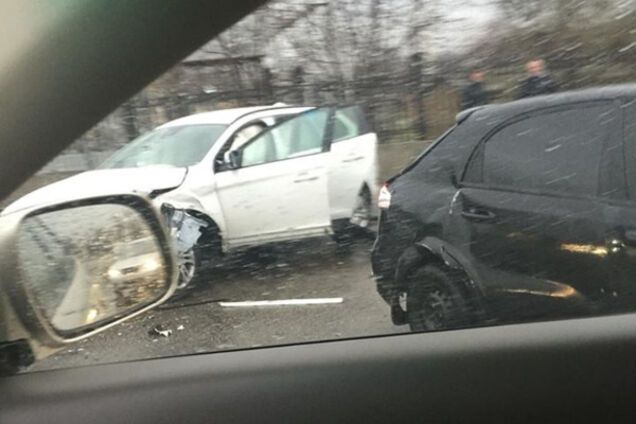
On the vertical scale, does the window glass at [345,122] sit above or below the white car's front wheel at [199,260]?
above

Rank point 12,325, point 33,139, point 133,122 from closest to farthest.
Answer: point 33,139 → point 133,122 → point 12,325

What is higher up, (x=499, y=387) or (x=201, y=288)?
(x=201, y=288)

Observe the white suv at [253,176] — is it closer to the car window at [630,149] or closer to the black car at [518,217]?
the black car at [518,217]

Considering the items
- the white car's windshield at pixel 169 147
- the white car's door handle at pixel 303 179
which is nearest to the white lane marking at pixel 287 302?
the white car's door handle at pixel 303 179

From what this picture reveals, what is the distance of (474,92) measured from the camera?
2.56 metres

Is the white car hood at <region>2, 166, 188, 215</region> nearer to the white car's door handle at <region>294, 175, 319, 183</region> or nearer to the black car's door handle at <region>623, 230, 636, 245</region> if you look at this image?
the white car's door handle at <region>294, 175, 319, 183</region>

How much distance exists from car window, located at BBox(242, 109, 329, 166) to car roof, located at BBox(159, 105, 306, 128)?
6cm

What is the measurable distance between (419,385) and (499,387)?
0.24m

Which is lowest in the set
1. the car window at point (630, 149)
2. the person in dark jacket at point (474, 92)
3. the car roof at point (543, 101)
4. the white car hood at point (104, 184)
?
the car window at point (630, 149)

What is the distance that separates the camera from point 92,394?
103 inches

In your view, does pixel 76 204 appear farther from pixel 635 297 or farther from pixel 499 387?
pixel 635 297

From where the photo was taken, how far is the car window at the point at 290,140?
8.54 feet

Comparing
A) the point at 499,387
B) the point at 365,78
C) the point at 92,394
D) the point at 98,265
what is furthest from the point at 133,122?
the point at 499,387

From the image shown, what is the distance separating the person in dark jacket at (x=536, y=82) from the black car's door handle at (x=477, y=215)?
1.29 feet
